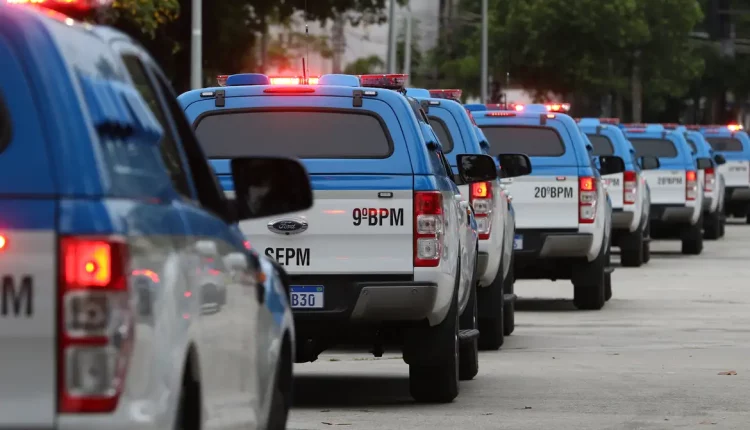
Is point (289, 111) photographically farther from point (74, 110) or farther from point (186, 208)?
point (74, 110)

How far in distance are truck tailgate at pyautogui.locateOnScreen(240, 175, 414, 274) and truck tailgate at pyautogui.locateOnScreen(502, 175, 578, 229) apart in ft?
28.7

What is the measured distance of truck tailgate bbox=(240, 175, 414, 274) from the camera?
10805 millimetres

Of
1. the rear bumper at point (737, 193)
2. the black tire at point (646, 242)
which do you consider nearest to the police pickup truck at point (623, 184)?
the black tire at point (646, 242)

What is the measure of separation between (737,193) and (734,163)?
1305mm

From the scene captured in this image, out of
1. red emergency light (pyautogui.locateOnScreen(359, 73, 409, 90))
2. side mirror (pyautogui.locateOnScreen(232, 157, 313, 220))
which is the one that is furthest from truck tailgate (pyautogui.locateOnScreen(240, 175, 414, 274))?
side mirror (pyautogui.locateOnScreen(232, 157, 313, 220))

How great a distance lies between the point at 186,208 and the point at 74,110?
93 cm

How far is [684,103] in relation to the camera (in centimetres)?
9950

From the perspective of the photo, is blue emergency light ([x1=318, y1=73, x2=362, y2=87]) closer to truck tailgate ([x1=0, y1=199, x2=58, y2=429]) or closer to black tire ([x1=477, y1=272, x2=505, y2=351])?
black tire ([x1=477, y1=272, x2=505, y2=351])

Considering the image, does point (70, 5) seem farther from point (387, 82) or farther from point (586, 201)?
point (586, 201)

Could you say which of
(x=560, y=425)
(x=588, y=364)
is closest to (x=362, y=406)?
(x=560, y=425)

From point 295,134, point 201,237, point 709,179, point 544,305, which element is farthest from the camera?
point 709,179

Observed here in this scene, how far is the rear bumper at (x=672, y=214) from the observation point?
31.4 metres

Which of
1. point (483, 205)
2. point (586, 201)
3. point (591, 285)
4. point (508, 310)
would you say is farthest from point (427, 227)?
point (591, 285)

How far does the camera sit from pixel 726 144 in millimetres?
44844
